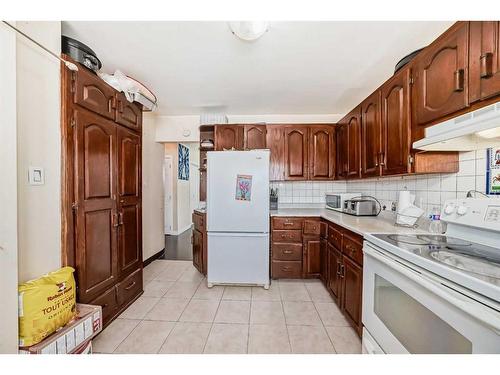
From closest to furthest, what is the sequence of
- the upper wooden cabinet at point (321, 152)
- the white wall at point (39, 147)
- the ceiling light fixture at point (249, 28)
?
the white wall at point (39, 147) < the ceiling light fixture at point (249, 28) < the upper wooden cabinet at point (321, 152)

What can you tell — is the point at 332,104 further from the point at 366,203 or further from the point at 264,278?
the point at 264,278

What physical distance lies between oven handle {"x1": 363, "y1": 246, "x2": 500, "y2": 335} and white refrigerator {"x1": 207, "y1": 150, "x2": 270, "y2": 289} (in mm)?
1506

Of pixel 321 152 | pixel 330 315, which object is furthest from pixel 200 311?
pixel 321 152

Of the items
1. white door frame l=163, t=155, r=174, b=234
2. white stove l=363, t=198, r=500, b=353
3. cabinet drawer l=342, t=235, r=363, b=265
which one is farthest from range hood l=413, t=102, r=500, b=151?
white door frame l=163, t=155, r=174, b=234

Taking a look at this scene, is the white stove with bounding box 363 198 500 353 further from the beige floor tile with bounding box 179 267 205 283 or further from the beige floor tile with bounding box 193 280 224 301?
the beige floor tile with bounding box 179 267 205 283

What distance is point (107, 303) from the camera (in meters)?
1.78

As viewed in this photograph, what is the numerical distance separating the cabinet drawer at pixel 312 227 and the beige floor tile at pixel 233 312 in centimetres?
104

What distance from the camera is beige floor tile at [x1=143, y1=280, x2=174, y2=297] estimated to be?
7.71ft

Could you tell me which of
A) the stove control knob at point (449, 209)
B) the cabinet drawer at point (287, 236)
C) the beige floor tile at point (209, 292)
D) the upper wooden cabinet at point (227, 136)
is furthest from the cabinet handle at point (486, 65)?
the beige floor tile at point (209, 292)

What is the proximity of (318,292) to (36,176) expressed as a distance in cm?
262

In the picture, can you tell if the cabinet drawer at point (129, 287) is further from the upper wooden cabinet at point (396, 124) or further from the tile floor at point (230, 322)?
the upper wooden cabinet at point (396, 124)

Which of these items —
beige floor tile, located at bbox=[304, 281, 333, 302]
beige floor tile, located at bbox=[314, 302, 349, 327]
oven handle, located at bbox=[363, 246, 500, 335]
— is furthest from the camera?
beige floor tile, located at bbox=[304, 281, 333, 302]

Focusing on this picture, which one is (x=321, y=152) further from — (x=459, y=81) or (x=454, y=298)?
(x=454, y=298)

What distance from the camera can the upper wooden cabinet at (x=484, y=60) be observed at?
0.94 m
